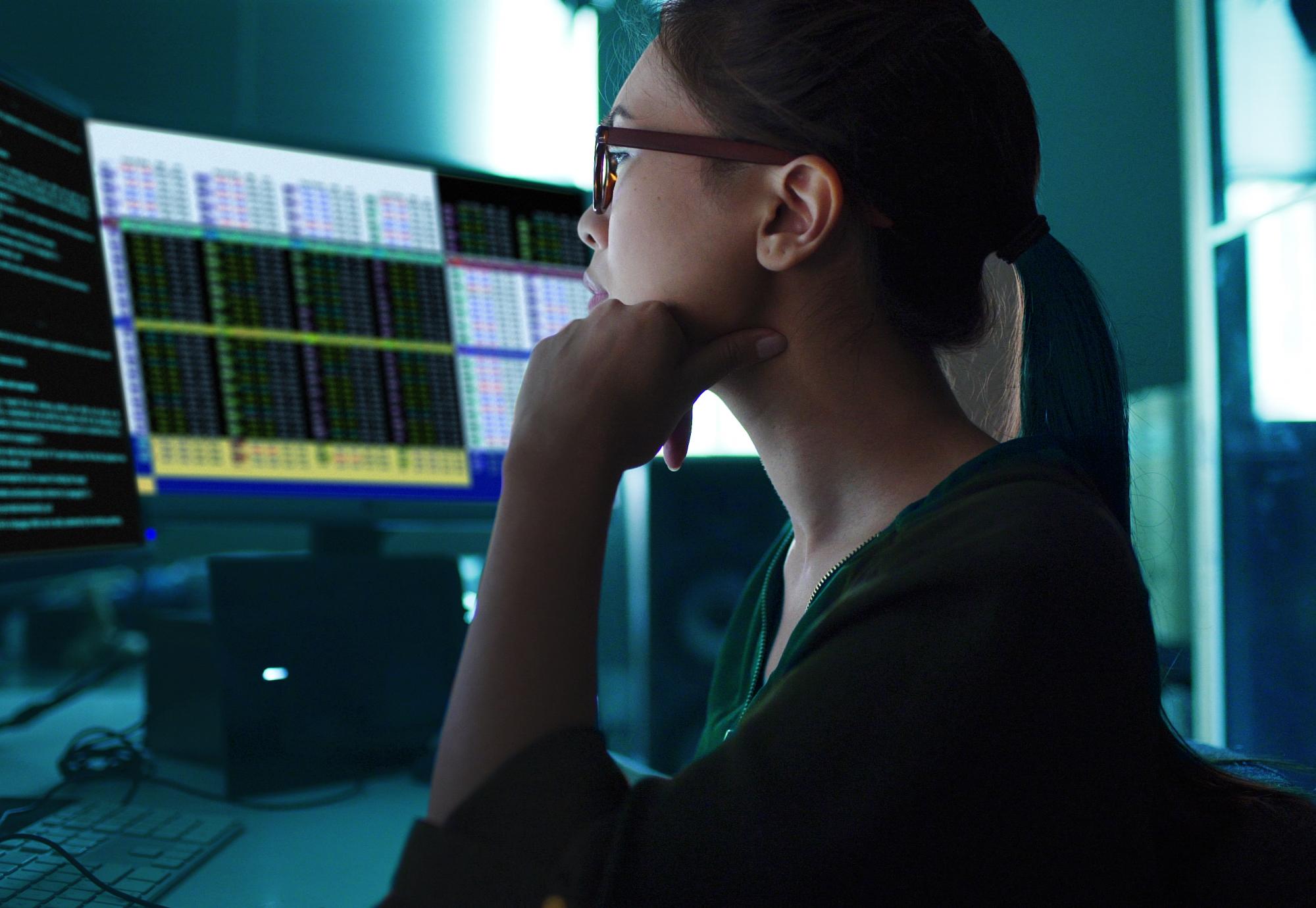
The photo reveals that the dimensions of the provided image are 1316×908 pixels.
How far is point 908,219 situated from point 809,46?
0.46 ft

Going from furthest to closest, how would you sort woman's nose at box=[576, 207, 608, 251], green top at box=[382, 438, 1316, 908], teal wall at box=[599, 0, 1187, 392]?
teal wall at box=[599, 0, 1187, 392]
woman's nose at box=[576, 207, 608, 251]
green top at box=[382, 438, 1316, 908]

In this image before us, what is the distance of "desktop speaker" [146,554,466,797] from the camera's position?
34.4 inches

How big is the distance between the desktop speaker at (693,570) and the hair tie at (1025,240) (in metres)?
0.54

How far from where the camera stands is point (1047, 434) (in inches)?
23.1

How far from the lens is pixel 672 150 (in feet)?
2.26

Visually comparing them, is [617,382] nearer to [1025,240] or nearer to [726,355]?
[726,355]

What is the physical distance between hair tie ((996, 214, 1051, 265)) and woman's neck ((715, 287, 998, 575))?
0.32 ft

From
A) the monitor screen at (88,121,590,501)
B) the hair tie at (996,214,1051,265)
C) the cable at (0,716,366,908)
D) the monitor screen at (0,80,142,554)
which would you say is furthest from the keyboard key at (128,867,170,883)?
the hair tie at (996,214,1051,265)

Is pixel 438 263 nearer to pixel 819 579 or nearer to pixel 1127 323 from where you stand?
pixel 819 579

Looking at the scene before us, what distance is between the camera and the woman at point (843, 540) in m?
0.41

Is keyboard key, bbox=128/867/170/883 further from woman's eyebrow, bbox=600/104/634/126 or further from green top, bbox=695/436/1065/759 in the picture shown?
woman's eyebrow, bbox=600/104/634/126

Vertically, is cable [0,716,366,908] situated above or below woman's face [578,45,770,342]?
below

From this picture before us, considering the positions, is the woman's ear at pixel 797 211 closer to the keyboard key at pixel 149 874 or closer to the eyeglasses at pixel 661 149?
the eyeglasses at pixel 661 149

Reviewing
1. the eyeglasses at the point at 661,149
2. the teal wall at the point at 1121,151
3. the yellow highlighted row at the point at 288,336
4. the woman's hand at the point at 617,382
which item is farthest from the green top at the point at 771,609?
the teal wall at the point at 1121,151
